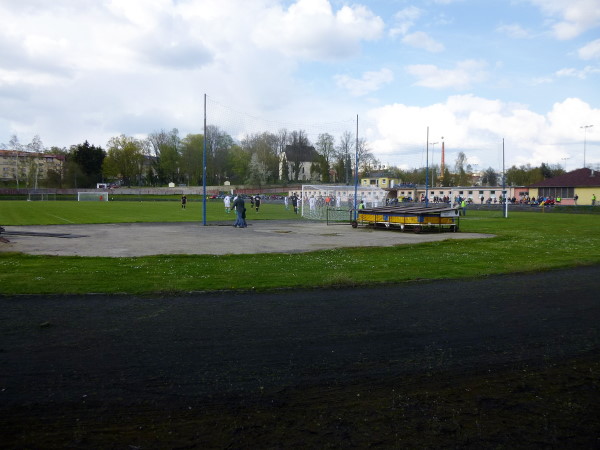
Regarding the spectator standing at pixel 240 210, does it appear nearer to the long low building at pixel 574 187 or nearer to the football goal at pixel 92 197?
the long low building at pixel 574 187

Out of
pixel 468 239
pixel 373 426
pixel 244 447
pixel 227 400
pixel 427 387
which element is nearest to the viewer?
pixel 244 447

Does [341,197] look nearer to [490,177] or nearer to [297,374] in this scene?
[297,374]

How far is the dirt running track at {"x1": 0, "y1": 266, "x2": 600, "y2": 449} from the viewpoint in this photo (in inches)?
→ 161

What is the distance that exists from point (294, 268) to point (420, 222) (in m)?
15.5

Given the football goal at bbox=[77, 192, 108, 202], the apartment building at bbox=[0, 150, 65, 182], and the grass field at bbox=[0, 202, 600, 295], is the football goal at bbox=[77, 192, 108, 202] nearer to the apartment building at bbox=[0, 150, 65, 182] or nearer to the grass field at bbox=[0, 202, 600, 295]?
the apartment building at bbox=[0, 150, 65, 182]

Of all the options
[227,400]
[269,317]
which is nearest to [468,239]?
[269,317]

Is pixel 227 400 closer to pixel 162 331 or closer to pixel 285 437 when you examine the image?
Answer: pixel 285 437

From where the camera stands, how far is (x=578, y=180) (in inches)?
2968

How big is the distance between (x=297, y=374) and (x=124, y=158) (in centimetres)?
12938

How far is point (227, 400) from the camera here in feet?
15.4

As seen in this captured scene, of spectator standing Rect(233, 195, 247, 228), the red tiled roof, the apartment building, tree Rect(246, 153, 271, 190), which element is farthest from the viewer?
the apartment building

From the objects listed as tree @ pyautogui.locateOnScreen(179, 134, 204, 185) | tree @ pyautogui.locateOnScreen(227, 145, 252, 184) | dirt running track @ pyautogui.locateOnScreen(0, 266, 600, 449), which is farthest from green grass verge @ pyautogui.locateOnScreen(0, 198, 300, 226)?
tree @ pyautogui.locateOnScreen(179, 134, 204, 185)

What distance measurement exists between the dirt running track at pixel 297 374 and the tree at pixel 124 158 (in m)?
123

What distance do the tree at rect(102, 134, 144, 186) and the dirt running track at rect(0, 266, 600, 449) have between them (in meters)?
123
